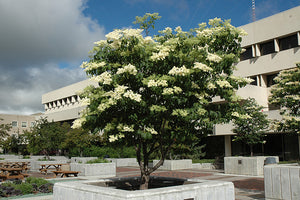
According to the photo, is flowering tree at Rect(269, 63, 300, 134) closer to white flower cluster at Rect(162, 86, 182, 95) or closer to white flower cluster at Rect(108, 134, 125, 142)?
white flower cluster at Rect(162, 86, 182, 95)

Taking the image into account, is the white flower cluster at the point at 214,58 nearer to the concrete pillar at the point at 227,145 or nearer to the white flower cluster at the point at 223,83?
the white flower cluster at the point at 223,83

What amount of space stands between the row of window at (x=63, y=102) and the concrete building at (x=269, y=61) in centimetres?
2982

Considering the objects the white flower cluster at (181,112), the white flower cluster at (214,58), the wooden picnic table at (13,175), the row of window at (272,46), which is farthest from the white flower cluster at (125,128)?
the row of window at (272,46)

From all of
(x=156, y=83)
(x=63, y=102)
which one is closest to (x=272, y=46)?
(x=156, y=83)

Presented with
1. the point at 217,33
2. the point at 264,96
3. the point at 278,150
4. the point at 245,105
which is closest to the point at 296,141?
the point at 278,150

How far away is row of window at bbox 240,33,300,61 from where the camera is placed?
27.2m

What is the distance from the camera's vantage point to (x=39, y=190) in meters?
A: 12.1

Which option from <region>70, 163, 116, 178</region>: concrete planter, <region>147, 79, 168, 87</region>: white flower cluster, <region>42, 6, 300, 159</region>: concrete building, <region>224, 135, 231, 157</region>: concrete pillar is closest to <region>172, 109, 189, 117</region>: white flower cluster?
<region>147, 79, 168, 87</region>: white flower cluster

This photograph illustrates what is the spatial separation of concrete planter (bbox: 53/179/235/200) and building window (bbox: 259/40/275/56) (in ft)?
74.9

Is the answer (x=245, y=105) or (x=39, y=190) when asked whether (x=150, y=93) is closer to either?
(x=39, y=190)

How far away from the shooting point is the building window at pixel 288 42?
26953mm

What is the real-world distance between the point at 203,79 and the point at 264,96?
22.6 metres

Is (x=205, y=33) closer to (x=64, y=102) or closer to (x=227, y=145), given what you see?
(x=227, y=145)

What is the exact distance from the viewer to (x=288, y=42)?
2752cm
